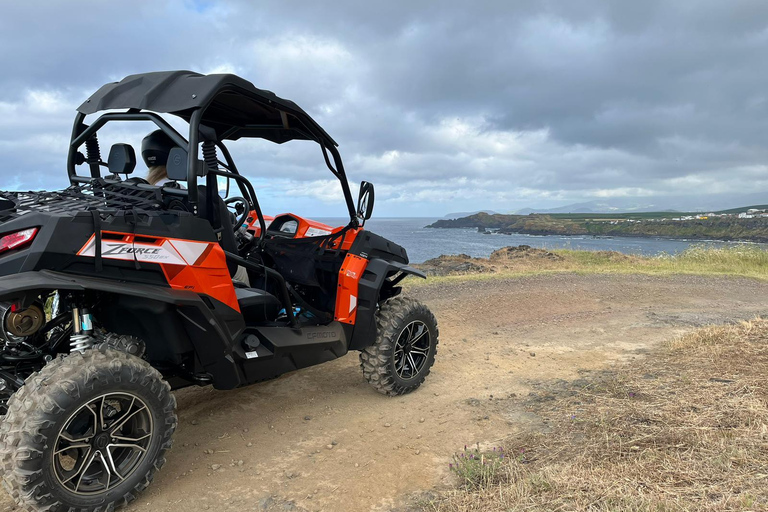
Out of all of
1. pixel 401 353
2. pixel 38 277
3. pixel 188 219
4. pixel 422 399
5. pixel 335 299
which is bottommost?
pixel 422 399

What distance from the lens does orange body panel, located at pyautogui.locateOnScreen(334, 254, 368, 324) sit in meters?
4.41

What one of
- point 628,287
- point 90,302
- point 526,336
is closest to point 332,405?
point 90,302

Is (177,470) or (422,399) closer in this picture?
(177,470)

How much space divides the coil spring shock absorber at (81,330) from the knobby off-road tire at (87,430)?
11 cm

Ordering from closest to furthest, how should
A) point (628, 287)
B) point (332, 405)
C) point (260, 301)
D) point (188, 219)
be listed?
point (188, 219), point (260, 301), point (332, 405), point (628, 287)

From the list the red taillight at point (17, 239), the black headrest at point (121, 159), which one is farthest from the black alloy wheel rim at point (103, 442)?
the black headrest at point (121, 159)

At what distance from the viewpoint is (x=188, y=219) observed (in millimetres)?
3080

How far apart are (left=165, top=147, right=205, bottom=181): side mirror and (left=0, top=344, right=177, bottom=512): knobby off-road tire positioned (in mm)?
1074

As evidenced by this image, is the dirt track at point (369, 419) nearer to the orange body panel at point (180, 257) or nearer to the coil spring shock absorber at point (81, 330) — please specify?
the coil spring shock absorber at point (81, 330)

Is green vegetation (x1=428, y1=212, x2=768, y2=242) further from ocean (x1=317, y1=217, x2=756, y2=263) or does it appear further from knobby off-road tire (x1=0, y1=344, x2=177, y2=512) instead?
knobby off-road tire (x1=0, y1=344, x2=177, y2=512)

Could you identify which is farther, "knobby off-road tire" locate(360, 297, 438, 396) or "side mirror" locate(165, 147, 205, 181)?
"knobby off-road tire" locate(360, 297, 438, 396)

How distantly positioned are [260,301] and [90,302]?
1.16 m

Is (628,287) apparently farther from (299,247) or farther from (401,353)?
(299,247)

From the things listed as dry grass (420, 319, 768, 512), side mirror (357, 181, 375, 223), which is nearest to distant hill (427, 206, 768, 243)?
dry grass (420, 319, 768, 512)
